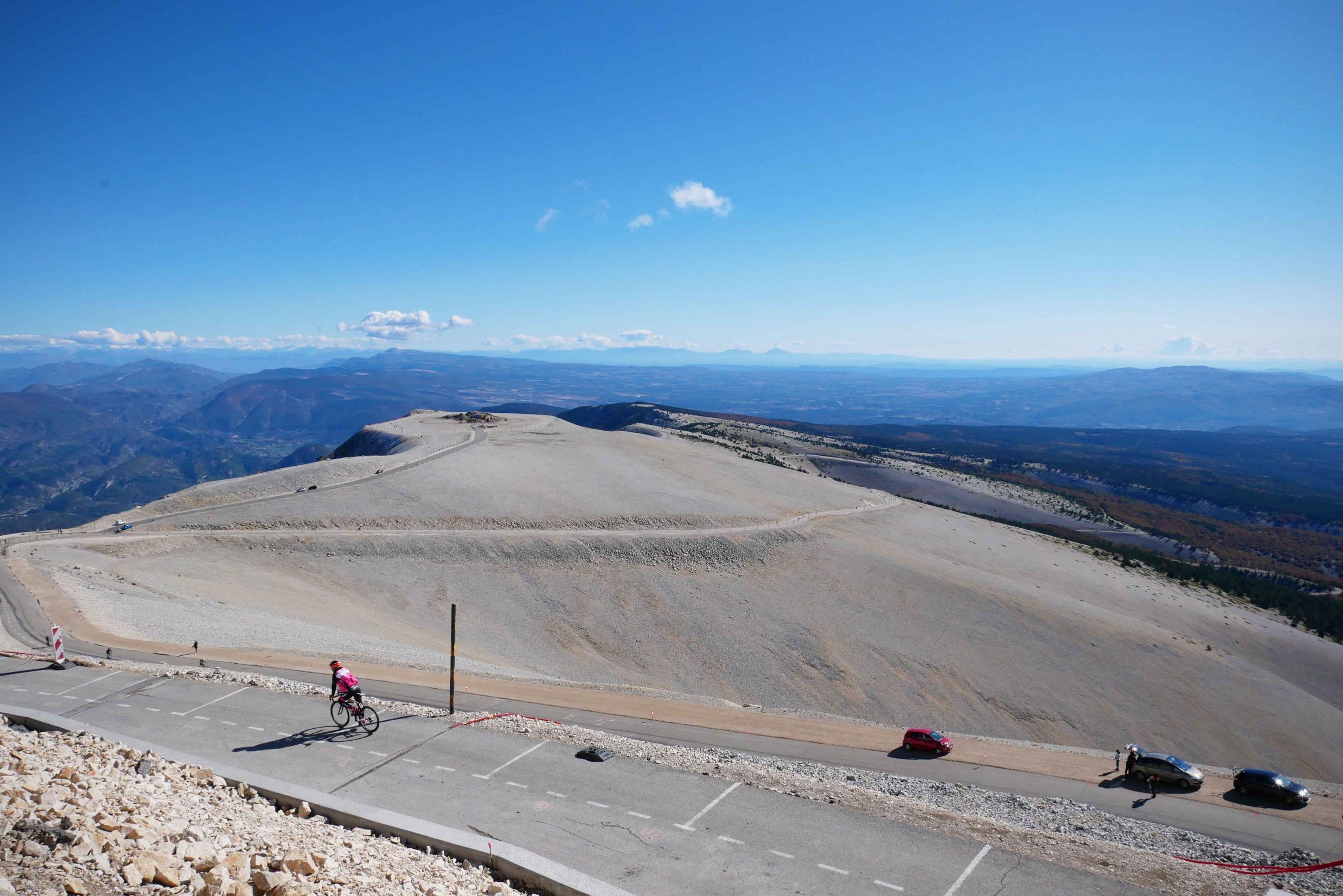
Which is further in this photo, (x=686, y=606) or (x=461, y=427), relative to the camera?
(x=461, y=427)

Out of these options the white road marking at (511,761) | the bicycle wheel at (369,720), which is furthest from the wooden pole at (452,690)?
the white road marking at (511,761)

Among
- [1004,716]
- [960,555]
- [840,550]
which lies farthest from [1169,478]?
[1004,716]

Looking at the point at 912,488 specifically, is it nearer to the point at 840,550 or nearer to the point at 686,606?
the point at 840,550

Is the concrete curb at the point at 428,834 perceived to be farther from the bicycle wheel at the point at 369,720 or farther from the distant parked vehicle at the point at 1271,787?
the distant parked vehicle at the point at 1271,787

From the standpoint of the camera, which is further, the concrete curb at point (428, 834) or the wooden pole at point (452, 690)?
the wooden pole at point (452, 690)

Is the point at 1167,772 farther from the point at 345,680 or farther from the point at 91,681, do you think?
the point at 91,681

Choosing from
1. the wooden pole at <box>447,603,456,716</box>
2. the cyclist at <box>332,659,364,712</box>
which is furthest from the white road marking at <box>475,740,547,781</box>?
the cyclist at <box>332,659,364,712</box>

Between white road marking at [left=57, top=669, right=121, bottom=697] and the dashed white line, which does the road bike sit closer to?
white road marking at [left=57, top=669, right=121, bottom=697]
